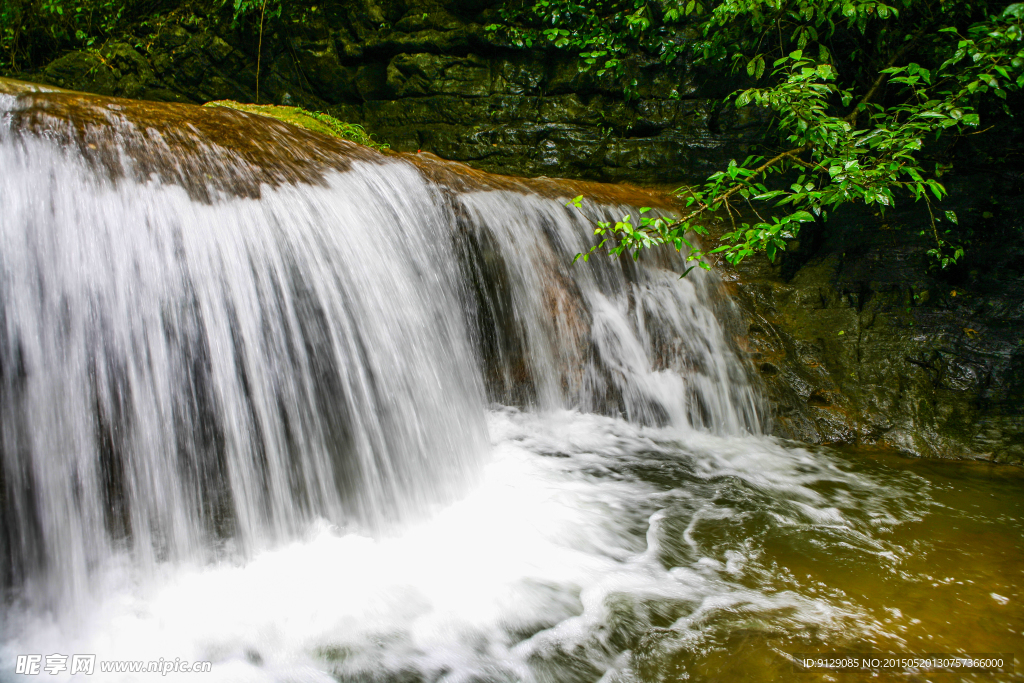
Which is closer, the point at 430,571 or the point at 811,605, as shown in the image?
the point at 811,605

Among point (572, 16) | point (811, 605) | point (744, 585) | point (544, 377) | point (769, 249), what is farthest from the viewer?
point (572, 16)

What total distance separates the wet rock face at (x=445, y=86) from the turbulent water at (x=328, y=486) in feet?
11.3

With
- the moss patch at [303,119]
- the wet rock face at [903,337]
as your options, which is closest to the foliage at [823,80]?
the wet rock face at [903,337]

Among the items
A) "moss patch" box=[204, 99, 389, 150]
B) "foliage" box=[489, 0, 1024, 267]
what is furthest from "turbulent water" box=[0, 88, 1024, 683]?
"moss patch" box=[204, 99, 389, 150]

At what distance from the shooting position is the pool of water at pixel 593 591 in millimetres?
2033

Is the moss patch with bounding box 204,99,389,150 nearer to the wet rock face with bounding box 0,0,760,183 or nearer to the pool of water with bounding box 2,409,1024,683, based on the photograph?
the wet rock face with bounding box 0,0,760,183

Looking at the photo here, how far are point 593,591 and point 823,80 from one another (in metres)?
4.36

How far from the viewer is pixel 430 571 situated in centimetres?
256

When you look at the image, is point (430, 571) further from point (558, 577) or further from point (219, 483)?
point (219, 483)

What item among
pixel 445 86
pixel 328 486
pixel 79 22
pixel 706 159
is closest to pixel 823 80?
pixel 706 159

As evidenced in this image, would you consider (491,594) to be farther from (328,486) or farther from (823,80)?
(823,80)

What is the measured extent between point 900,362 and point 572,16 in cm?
531

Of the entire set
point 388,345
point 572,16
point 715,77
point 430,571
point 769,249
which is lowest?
point 430,571

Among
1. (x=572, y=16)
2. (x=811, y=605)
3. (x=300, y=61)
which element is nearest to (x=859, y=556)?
(x=811, y=605)
